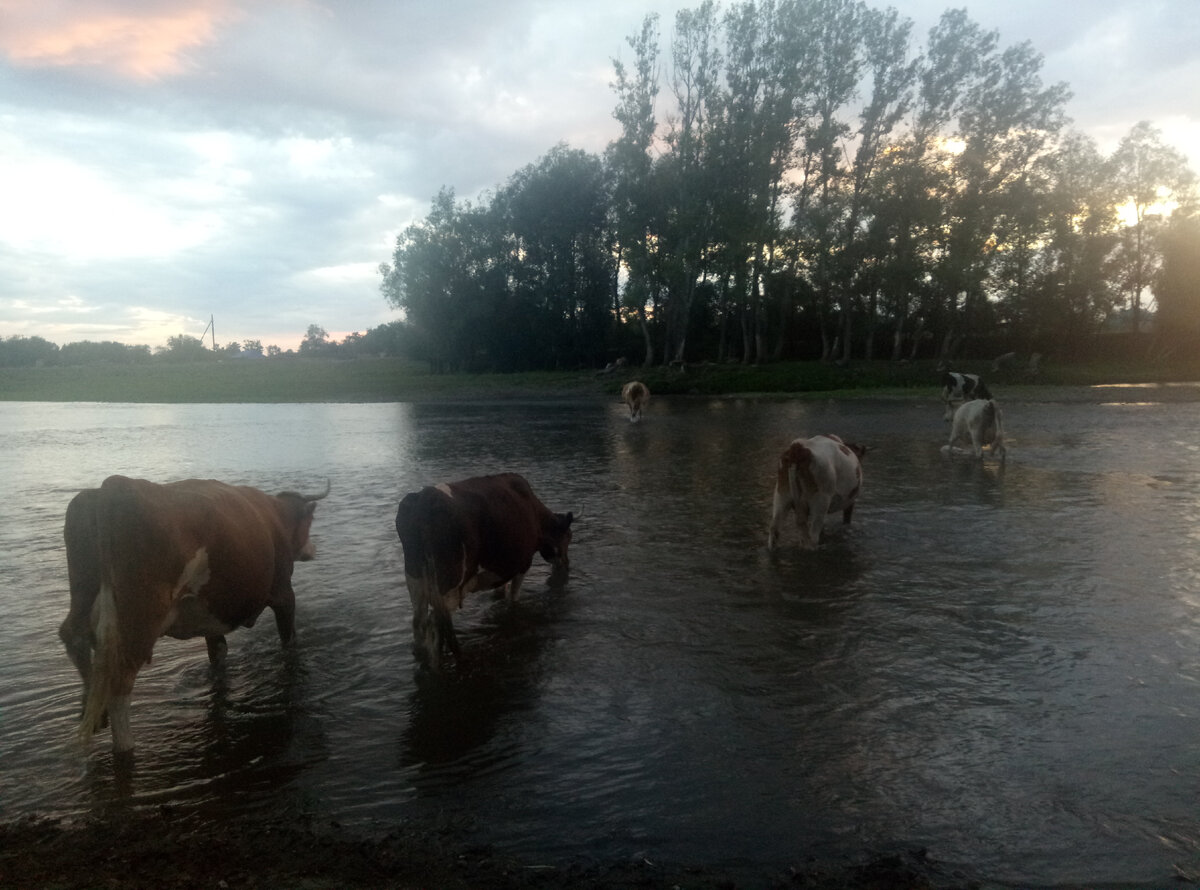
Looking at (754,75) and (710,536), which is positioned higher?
(754,75)

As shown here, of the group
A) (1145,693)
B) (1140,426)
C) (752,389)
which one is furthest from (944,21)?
(1145,693)

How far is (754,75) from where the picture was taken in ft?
142

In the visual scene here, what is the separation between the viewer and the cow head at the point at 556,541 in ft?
25.0

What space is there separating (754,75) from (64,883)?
150ft

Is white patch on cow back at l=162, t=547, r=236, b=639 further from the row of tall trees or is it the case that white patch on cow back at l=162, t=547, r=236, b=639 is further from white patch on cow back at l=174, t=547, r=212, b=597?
the row of tall trees

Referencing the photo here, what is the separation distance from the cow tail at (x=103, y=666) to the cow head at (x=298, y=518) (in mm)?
2113

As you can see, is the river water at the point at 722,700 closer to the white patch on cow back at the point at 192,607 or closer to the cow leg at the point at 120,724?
the cow leg at the point at 120,724

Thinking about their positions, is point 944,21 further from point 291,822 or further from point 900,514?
point 291,822

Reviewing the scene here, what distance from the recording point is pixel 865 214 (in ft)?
139

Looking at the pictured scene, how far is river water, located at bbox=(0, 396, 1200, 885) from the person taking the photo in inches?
148

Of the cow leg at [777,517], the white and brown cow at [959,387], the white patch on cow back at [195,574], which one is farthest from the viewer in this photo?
the white and brown cow at [959,387]

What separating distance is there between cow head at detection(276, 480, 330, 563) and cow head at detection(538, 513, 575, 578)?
6.32 ft

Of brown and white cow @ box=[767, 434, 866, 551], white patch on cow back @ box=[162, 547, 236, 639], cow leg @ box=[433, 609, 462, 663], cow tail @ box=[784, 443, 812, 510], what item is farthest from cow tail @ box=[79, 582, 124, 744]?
cow tail @ box=[784, 443, 812, 510]

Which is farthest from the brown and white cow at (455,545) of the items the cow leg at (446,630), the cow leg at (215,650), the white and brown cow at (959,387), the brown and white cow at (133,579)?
the white and brown cow at (959,387)
